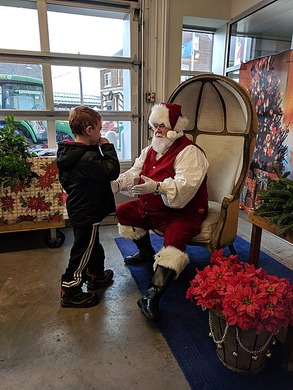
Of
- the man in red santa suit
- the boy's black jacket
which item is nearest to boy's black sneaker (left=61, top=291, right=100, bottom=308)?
the man in red santa suit

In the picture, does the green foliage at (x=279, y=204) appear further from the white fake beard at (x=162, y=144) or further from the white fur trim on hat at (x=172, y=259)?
the white fake beard at (x=162, y=144)

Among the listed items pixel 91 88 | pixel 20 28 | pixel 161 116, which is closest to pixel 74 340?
pixel 161 116

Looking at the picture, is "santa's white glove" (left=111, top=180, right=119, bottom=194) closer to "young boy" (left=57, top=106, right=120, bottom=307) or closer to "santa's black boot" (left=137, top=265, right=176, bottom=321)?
"young boy" (left=57, top=106, right=120, bottom=307)

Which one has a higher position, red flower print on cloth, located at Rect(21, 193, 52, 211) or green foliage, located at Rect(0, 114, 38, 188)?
green foliage, located at Rect(0, 114, 38, 188)

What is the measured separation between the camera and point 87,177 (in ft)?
5.56

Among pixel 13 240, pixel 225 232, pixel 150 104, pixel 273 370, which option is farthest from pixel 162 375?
pixel 150 104

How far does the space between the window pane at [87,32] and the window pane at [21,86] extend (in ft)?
1.04

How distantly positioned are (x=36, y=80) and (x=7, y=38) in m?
0.42

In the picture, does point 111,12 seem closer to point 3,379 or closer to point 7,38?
point 7,38

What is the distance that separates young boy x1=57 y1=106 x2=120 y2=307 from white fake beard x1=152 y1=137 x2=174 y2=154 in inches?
15.6

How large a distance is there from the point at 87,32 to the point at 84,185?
206 cm

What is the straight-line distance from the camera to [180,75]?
324cm

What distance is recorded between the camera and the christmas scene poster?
8.71 ft

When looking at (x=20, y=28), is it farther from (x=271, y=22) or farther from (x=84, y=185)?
(x=271, y=22)
